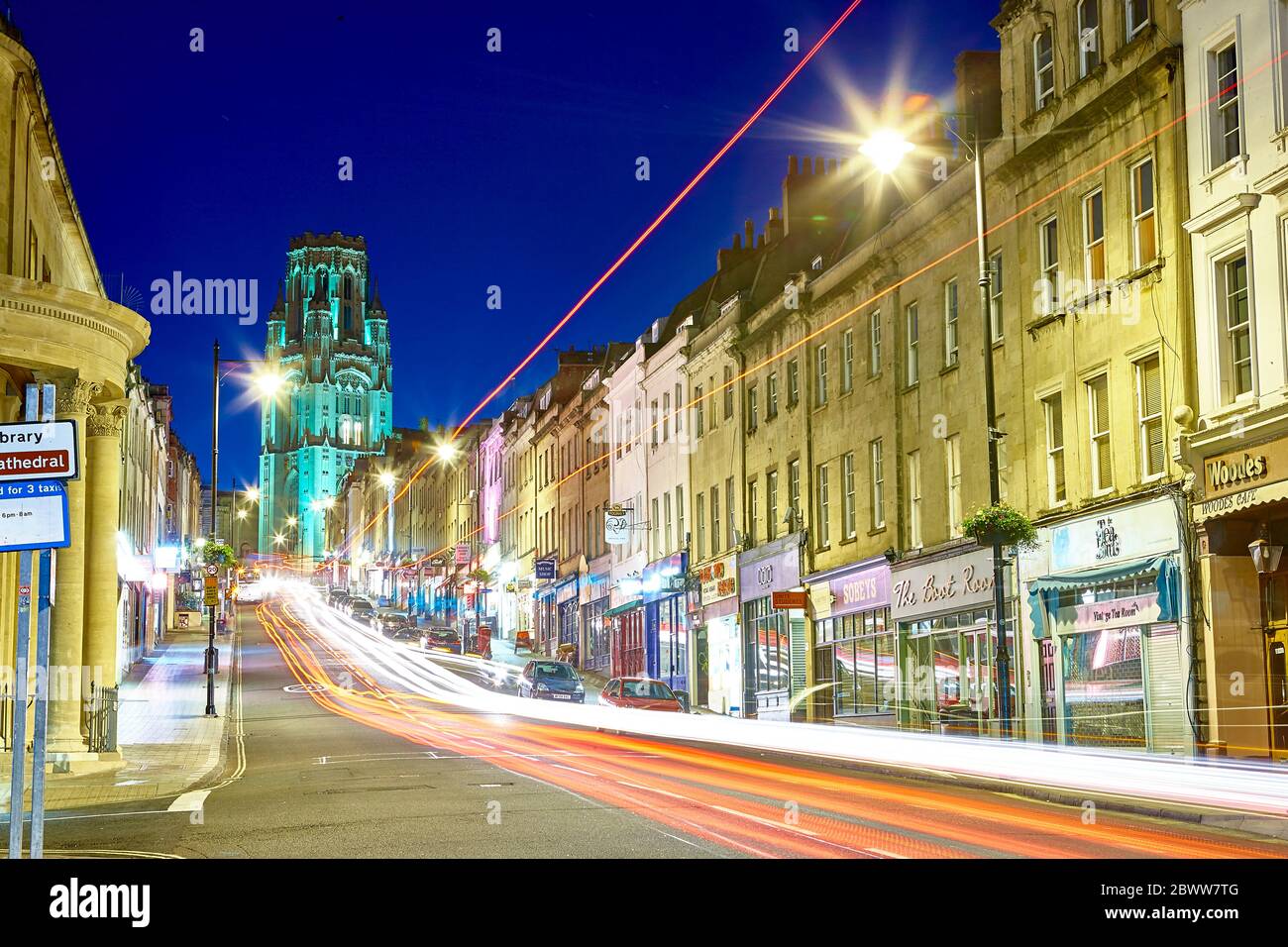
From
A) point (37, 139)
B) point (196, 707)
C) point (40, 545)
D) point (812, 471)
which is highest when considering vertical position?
point (37, 139)

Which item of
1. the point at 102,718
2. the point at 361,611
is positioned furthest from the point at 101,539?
the point at 361,611

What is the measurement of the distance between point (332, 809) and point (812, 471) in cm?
2577

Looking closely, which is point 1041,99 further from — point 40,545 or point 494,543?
point 494,543

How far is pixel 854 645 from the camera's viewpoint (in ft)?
127

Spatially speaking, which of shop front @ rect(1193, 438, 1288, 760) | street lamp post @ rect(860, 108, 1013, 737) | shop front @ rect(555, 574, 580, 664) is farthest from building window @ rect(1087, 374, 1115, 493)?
shop front @ rect(555, 574, 580, 664)

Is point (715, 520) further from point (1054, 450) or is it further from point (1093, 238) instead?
point (1093, 238)

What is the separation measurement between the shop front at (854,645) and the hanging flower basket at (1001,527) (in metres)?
9.69

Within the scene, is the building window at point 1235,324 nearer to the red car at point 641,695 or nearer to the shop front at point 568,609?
the red car at point 641,695

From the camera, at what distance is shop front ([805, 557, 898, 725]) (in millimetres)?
36406

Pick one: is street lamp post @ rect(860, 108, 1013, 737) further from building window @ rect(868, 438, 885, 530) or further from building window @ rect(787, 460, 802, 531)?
building window @ rect(787, 460, 802, 531)

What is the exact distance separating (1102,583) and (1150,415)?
3315 millimetres

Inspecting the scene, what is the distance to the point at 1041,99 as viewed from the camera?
2997cm

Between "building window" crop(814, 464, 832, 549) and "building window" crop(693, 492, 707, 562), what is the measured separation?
10606mm

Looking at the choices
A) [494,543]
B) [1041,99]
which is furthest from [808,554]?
[494,543]
